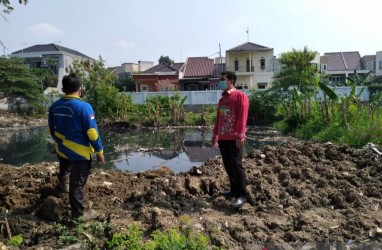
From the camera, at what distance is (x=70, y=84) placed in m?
4.36

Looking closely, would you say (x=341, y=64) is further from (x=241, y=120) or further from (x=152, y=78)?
(x=241, y=120)

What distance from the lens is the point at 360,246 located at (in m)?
4.05

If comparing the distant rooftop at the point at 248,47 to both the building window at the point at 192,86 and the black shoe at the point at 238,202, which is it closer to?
the building window at the point at 192,86

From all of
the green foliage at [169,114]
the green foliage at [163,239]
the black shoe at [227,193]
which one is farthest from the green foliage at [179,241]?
the green foliage at [169,114]


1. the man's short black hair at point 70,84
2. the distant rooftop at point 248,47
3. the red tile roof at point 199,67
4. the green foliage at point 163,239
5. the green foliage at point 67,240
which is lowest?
the green foliage at point 67,240

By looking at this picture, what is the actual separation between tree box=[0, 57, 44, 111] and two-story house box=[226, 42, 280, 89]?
2418 cm

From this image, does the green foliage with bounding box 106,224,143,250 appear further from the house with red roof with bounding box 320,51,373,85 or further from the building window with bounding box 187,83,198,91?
the house with red roof with bounding box 320,51,373,85

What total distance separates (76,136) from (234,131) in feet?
6.48

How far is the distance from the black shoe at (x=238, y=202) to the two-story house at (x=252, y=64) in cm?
4030

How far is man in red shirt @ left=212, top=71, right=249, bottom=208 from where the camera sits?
4812 millimetres

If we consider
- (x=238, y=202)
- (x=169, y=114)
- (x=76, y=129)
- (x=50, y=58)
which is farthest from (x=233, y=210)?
(x=50, y=58)

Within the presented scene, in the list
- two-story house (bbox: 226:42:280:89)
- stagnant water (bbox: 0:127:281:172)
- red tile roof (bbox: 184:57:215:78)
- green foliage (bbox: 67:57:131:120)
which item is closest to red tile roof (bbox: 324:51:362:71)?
two-story house (bbox: 226:42:280:89)

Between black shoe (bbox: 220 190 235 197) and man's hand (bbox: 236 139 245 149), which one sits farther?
black shoe (bbox: 220 190 235 197)

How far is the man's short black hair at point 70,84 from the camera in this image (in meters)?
4.35
